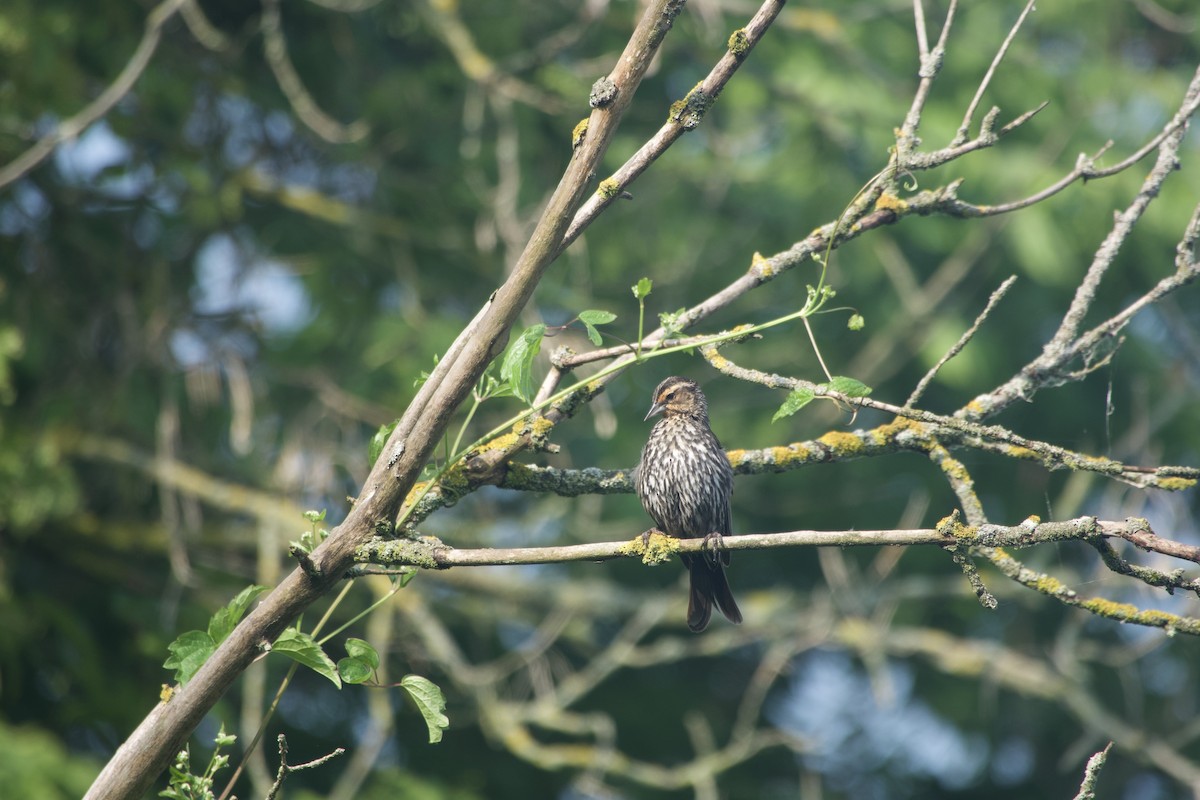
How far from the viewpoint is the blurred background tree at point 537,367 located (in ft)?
19.7

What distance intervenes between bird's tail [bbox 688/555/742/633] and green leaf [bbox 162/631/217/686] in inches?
90.7

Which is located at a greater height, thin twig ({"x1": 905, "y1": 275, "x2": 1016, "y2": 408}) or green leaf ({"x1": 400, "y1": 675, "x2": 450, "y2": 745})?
thin twig ({"x1": 905, "y1": 275, "x2": 1016, "y2": 408})

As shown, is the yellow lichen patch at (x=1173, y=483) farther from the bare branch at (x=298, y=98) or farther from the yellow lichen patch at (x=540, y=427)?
the bare branch at (x=298, y=98)

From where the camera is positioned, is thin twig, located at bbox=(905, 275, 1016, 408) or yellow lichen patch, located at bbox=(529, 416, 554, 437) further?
yellow lichen patch, located at bbox=(529, 416, 554, 437)

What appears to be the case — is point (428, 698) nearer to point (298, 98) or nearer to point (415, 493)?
point (415, 493)

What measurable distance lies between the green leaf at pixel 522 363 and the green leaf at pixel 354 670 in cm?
61

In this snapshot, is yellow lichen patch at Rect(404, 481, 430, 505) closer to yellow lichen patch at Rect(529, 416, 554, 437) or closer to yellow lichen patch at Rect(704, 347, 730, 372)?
yellow lichen patch at Rect(529, 416, 554, 437)

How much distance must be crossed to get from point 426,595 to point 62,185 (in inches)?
112

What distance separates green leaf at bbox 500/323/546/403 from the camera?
238 cm

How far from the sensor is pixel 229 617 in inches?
96.1

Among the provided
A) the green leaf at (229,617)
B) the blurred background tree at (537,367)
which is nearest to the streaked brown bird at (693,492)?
the blurred background tree at (537,367)

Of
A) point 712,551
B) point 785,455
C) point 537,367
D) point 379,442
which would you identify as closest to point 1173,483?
point 785,455

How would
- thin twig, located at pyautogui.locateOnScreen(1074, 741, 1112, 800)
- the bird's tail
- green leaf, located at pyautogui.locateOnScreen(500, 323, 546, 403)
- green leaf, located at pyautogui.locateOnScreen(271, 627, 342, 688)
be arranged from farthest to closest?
1. the bird's tail
2. green leaf, located at pyautogui.locateOnScreen(500, 323, 546, 403)
3. green leaf, located at pyautogui.locateOnScreen(271, 627, 342, 688)
4. thin twig, located at pyautogui.locateOnScreen(1074, 741, 1112, 800)

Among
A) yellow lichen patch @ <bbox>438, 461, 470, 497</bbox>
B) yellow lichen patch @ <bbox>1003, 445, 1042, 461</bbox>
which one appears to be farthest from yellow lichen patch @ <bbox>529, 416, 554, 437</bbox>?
yellow lichen patch @ <bbox>1003, 445, 1042, 461</bbox>
